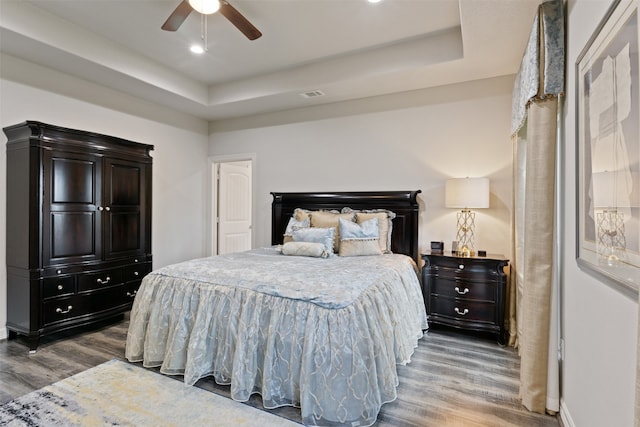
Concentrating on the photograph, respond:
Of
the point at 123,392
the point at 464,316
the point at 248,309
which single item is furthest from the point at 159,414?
the point at 464,316

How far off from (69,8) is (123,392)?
317 centimetres

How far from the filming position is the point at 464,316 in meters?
3.17

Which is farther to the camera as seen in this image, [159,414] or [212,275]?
[212,275]

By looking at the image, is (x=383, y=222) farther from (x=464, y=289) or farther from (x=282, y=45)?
(x=282, y=45)

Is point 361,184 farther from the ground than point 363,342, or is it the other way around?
point 361,184

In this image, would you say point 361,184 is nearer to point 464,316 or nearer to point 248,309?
point 464,316

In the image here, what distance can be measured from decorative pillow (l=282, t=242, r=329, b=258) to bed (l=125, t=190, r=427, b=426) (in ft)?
0.83

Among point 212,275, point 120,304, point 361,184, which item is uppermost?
point 361,184

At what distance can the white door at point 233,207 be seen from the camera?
17.8 feet

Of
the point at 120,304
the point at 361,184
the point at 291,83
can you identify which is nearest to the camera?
the point at 120,304

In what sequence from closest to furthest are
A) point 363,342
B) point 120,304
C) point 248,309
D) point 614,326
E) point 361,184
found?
point 614,326, point 363,342, point 248,309, point 120,304, point 361,184

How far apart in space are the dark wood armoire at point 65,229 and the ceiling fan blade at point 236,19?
197 centimetres

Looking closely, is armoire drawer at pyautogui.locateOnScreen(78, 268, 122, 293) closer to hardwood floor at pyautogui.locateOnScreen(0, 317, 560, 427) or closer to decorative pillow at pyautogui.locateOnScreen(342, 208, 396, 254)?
hardwood floor at pyautogui.locateOnScreen(0, 317, 560, 427)

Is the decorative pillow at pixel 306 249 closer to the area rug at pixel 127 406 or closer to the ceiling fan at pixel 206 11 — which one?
the area rug at pixel 127 406
